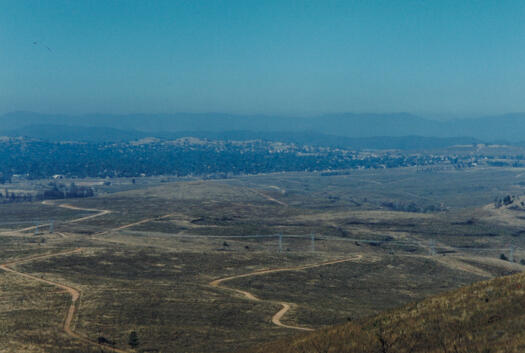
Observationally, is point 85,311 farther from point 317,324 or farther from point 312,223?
point 312,223

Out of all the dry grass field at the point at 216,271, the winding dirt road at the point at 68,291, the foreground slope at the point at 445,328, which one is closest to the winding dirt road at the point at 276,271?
the dry grass field at the point at 216,271

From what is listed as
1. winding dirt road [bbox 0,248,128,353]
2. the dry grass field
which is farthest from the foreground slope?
winding dirt road [bbox 0,248,128,353]

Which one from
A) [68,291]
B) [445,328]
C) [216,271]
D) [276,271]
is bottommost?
[276,271]

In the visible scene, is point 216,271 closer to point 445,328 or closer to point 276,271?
point 276,271

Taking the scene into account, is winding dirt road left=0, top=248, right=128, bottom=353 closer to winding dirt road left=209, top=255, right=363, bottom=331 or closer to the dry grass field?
the dry grass field

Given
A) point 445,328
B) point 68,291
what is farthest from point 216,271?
point 445,328

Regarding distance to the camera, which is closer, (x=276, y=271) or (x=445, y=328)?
(x=445, y=328)

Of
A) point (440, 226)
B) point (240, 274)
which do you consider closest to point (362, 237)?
point (440, 226)

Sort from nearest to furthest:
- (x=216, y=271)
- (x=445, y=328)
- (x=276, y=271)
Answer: (x=445, y=328)
(x=216, y=271)
(x=276, y=271)
